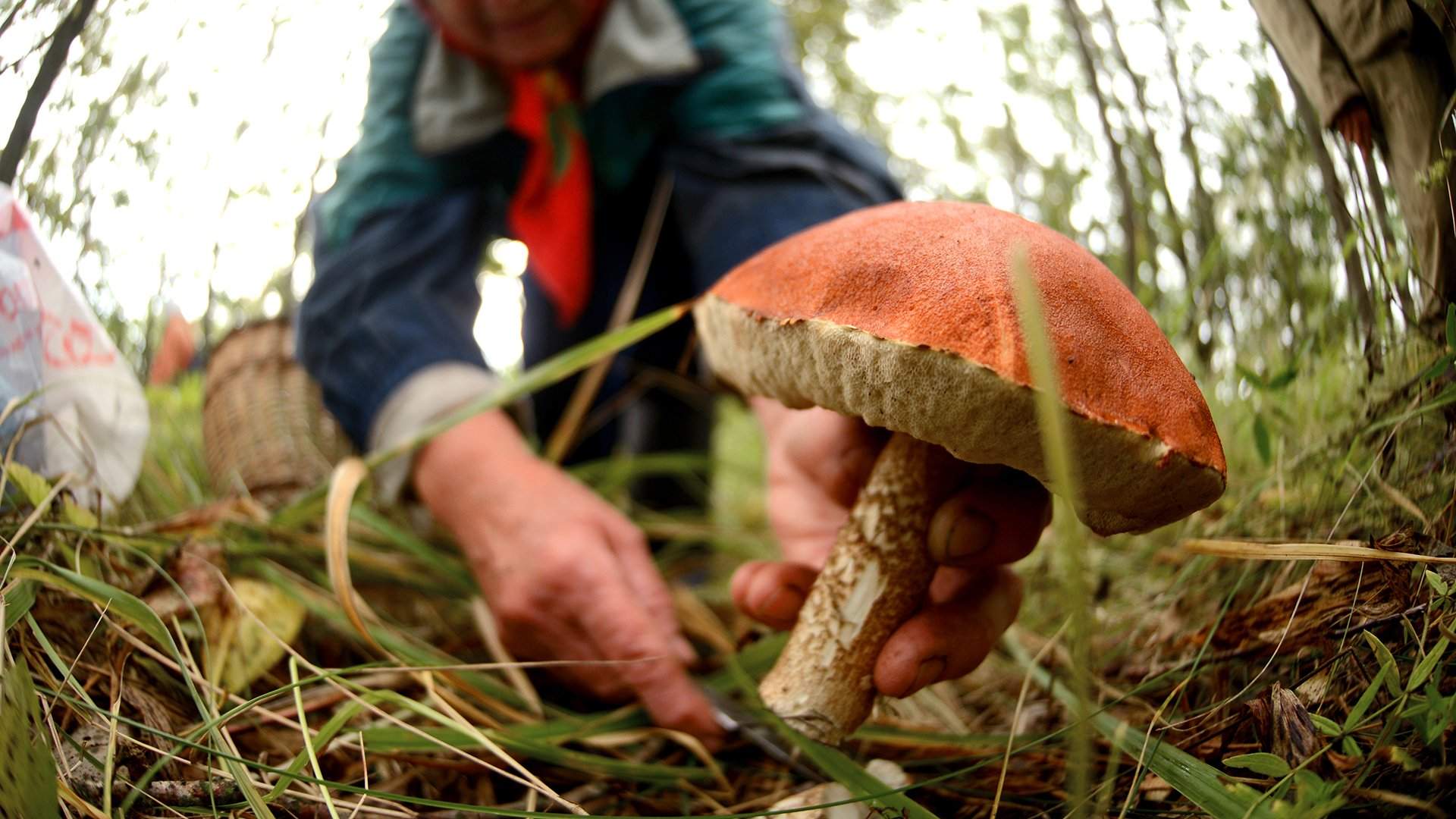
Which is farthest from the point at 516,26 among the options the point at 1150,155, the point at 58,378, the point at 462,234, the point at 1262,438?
the point at 1262,438

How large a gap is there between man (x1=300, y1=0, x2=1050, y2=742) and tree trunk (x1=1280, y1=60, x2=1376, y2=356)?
0.44m

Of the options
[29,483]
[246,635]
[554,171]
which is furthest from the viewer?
[554,171]

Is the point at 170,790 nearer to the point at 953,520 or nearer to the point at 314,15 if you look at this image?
the point at 953,520

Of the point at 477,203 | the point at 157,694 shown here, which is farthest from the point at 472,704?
the point at 477,203

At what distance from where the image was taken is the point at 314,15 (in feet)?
3.11

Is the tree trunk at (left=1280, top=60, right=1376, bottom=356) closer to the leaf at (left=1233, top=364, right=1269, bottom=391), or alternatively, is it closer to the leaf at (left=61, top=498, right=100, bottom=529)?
the leaf at (left=1233, top=364, right=1269, bottom=391)

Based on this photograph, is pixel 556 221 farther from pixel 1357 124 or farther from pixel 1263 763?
pixel 1263 763

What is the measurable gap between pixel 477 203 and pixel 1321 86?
144 centimetres

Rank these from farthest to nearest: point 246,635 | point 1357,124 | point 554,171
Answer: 1. point 554,171
2. point 246,635
3. point 1357,124

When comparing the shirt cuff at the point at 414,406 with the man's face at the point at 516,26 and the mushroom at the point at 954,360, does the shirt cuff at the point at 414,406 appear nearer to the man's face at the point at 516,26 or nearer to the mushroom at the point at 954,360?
the man's face at the point at 516,26

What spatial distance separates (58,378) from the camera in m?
0.69

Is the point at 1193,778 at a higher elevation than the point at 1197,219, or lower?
lower

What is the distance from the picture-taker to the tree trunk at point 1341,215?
1.87 feet

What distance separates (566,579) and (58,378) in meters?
0.51
